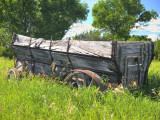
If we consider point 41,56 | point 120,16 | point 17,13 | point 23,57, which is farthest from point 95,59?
point 120,16

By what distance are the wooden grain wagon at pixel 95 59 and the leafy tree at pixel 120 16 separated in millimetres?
25035

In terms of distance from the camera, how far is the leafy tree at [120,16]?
29.0m

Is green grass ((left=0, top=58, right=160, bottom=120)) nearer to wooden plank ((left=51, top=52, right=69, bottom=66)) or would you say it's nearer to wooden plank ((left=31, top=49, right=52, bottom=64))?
wooden plank ((left=51, top=52, right=69, bottom=66))

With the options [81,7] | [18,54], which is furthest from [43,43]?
[81,7]

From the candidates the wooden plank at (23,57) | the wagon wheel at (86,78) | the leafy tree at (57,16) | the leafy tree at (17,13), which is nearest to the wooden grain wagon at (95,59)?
the wagon wheel at (86,78)

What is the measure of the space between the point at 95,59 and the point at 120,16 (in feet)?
92.0

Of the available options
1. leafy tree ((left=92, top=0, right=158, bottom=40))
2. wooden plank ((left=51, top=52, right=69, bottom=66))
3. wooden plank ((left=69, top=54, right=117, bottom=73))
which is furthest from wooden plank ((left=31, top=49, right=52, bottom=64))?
leafy tree ((left=92, top=0, right=158, bottom=40))

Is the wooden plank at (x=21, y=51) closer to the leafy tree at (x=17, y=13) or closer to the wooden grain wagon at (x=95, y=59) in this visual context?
the wooden grain wagon at (x=95, y=59)

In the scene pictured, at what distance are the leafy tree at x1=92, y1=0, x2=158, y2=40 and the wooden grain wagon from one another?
2504cm

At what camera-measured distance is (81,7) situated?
26.8 m

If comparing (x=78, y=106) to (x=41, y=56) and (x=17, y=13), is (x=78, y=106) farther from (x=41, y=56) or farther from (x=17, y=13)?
(x=17, y=13)

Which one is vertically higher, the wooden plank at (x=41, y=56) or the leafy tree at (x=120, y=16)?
the leafy tree at (x=120, y=16)

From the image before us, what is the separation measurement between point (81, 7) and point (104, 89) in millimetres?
25132

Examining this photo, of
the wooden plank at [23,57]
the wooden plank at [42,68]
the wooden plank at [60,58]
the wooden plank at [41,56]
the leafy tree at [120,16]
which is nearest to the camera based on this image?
the wooden plank at [60,58]
